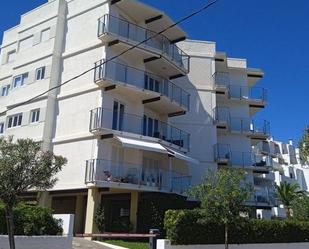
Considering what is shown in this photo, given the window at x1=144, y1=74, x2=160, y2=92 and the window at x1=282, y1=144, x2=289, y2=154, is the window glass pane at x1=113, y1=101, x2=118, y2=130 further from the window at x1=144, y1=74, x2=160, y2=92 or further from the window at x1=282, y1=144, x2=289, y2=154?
the window at x1=282, y1=144, x2=289, y2=154

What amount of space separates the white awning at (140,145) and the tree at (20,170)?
49.2 ft

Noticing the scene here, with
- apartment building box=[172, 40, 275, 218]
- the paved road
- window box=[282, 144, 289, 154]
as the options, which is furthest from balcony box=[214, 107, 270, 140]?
window box=[282, 144, 289, 154]

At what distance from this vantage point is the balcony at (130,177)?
1214 inches

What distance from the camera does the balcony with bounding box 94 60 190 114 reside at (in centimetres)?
3312

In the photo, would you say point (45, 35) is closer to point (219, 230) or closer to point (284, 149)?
point (219, 230)

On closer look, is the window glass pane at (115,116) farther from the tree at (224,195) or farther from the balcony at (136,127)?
the tree at (224,195)

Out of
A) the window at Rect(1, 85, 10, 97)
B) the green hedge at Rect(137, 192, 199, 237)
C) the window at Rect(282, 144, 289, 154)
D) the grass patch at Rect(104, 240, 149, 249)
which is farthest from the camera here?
the window at Rect(282, 144, 289, 154)

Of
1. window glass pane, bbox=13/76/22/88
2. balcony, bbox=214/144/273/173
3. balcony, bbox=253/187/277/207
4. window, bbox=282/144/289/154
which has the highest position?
window, bbox=282/144/289/154

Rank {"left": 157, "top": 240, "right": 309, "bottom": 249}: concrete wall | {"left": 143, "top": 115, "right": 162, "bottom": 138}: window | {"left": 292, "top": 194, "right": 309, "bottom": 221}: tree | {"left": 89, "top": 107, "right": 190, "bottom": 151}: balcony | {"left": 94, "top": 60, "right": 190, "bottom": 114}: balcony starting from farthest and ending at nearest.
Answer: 1. {"left": 143, "top": 115, "right": 162, "bottom": 138}: window
2. {"left": 292, "top": 194, "right": 309, "bottom": 221}: tree
3. {"left": 94, "top": 60, "right": 190, "bottom": 114}: balcony
4. {"left": 89, "top": 107, "right": 190, "bottom": 151}: balcony
5. {"left": 157, "top": 240, "right": 309, "bottom": 249}: concrete wall

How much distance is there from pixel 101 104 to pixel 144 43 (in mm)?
7152

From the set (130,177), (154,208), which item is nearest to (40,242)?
(154,208)

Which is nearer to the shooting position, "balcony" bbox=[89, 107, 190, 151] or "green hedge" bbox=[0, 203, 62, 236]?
"green hedge" bbox=[0, 203, 62, 236]

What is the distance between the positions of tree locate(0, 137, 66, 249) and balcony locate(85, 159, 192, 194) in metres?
14.0

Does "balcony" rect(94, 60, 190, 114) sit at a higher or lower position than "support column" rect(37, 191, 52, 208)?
higher
